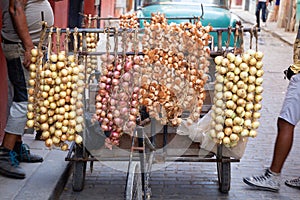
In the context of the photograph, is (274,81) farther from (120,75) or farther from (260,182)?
(120,75)

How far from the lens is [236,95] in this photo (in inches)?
174

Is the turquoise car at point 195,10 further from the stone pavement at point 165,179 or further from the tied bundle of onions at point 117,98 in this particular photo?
the tied bundle of onions at point 117,98

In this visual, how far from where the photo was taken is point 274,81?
38.0ft

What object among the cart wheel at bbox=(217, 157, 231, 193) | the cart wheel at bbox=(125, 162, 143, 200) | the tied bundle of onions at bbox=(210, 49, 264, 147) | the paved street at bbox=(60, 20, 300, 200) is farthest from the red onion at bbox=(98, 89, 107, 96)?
the cart wheel at bbox=(217, 157, 231, 193)

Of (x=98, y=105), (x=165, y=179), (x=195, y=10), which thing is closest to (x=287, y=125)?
(x=165, y=179)

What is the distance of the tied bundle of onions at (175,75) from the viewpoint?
4.29 metres

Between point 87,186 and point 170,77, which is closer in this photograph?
point 170,77

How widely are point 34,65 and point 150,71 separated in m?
0.88

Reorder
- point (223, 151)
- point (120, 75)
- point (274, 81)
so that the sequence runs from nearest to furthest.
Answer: point (120, 75) < point (223, 151) < point (274, 81)

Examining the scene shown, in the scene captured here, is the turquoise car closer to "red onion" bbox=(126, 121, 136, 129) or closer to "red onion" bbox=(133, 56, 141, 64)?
"red onion" bbox=(133, 56, 141, 64)

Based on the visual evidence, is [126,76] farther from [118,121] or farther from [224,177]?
[224,177]

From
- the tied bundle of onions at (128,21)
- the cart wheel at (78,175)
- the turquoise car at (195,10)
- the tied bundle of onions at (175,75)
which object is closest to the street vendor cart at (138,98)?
the tied bundle of onions at (175,75)

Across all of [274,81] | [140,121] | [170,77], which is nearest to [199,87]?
[170,77]

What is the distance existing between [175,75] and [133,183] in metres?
1.01
